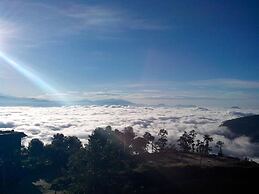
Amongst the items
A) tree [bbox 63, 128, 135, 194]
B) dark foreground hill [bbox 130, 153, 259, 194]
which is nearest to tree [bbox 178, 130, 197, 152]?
dark foreground hill [bbox 130, 153, 259, 194]

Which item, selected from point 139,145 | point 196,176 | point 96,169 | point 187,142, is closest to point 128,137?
point 139,145

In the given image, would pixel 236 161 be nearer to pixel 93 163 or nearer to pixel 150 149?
pixel 150 149

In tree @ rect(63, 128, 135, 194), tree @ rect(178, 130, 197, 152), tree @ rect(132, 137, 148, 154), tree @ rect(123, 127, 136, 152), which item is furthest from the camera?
tree @ rect(178, 130, 197, 152)

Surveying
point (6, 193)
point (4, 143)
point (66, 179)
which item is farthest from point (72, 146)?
point (6, 193)

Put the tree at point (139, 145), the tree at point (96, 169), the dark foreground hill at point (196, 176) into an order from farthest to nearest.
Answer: the tree at point (139, 145) < the dark foreground hill at point (196, 176) < the tree at point (96, 169)

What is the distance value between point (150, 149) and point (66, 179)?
43.0 m

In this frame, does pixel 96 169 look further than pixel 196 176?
No

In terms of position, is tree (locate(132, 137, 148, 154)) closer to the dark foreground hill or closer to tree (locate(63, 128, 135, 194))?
the dark foreground hill

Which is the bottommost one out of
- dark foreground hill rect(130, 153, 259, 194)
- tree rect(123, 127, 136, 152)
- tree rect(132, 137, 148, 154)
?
dark foreground hill rect(130, 153, 259, 194)

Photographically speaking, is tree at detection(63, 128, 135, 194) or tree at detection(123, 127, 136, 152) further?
tree at detection(123, 127, 136, 152)

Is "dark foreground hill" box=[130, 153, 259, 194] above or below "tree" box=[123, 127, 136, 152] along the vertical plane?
below

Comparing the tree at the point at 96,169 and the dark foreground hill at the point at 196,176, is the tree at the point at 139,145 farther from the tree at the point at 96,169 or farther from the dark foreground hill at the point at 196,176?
the tree at the point at 96,169

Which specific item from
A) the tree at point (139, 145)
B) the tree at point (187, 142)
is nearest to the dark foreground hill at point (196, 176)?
the tree at point (139, 145)

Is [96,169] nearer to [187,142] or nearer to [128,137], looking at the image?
[128,137]
